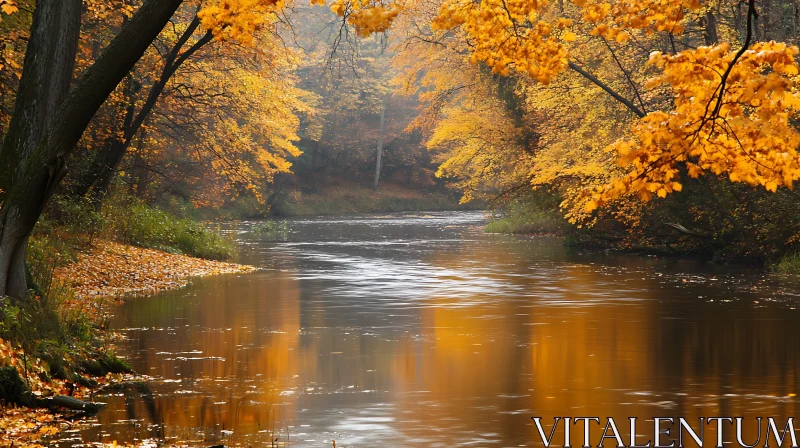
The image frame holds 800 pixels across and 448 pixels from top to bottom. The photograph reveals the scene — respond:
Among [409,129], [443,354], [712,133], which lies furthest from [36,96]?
[409,129]

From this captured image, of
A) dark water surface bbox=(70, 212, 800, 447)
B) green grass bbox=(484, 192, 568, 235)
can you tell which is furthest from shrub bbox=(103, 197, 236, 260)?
green grass bbox=(484, 192, 568, 235)

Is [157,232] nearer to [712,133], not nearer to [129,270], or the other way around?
[129,270]

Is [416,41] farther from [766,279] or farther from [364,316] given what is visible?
[364,316]

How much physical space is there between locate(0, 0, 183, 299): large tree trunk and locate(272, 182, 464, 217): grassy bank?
47776 millimetres

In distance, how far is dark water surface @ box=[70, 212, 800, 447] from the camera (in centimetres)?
877

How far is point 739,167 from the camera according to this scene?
328 inches

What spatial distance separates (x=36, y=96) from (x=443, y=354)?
574cm

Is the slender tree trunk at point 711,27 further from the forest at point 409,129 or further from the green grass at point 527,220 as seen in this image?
the green grass at point 527,220

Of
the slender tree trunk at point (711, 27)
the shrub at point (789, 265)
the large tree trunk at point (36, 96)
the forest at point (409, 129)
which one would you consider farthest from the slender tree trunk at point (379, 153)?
the large tree trunk at point (36, 96)

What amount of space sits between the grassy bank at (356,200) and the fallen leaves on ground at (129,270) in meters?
33.9

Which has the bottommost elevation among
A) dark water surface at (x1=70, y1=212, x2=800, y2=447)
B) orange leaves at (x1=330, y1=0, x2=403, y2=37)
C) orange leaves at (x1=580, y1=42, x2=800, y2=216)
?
dark water surface at (x1=70, y1=212, x2=800, y2=447)

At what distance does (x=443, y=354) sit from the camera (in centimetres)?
1250

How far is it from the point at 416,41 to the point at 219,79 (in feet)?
27.8

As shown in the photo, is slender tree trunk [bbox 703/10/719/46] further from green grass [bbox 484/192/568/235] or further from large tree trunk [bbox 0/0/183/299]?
large tree trunk [bbox 0/0/183/299]
